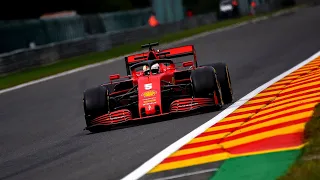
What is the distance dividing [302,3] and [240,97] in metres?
54.8

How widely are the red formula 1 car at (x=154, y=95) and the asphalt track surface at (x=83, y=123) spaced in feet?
0.74

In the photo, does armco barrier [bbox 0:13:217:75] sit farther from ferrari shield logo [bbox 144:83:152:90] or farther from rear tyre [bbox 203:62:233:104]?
ferrari shield logo [bbox 144:83:152:90]

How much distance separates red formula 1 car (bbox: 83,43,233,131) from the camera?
13.1m

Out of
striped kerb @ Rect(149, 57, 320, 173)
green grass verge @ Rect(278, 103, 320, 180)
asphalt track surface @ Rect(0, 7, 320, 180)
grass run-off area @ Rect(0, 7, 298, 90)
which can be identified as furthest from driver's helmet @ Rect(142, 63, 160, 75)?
grass run-off area @ Rect(0, 7, 298, 90)

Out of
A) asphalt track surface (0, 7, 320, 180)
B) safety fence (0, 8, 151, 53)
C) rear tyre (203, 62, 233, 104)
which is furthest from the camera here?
safety fence (0, 8, 151, 53)

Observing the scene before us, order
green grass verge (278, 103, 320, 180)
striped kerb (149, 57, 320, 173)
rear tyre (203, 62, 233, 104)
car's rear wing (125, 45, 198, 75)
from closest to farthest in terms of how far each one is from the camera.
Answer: green grass verge (278, 103, 320, 180)
striped kerb (149, 57, 320, 173)
rear tyre (203, 62, 233, 104)
car's rear wing (125, 45, 198, 75)

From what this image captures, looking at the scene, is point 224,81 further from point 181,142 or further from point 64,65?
point 64,65

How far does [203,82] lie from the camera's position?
13312 millimetres

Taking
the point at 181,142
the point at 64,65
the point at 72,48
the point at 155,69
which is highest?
the point at 155,69

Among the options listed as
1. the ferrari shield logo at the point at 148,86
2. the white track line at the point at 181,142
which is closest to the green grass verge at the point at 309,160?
the white track line at the point at 181,142

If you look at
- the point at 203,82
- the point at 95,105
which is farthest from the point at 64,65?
the point at 203,82

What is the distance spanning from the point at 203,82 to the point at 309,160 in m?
5.89

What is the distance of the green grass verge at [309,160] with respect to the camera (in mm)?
6840

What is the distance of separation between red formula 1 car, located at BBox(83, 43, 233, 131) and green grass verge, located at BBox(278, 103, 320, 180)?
12.8 feet
